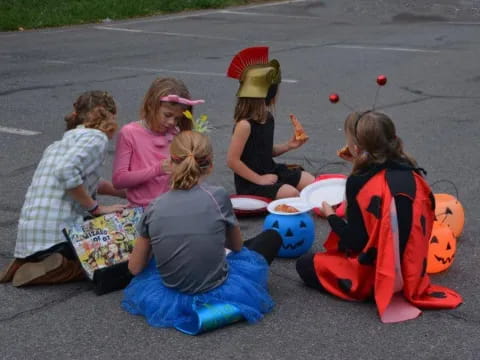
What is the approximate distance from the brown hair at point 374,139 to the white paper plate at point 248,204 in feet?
5.15

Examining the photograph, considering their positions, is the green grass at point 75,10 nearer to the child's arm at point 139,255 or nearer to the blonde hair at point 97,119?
the blonde hair at point 97,119

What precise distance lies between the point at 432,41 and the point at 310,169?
8.73 metres

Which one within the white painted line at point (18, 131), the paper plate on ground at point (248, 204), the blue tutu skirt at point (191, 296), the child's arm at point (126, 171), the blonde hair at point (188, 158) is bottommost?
the white painted line at point (18, 131)

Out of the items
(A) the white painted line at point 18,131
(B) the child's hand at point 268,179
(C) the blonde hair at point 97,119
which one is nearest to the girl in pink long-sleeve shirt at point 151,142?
(C) the blonde hair at point 97,119

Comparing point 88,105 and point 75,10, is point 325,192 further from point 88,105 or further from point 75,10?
point 75,10

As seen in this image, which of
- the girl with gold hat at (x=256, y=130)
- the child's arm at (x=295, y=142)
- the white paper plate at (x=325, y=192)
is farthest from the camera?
the child's arm at (x=295, y=142)

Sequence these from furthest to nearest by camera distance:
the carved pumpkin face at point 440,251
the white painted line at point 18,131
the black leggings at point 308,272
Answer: the white painted line at point 18,131 < the carved pumpkin face at point 440,251 < the black leggings at point 308,272

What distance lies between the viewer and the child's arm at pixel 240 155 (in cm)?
563

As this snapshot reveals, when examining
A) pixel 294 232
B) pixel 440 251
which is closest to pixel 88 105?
pixel 294 232

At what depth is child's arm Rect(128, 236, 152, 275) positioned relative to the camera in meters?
4.00

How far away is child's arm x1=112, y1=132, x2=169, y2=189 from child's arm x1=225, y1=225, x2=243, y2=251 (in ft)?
2.86

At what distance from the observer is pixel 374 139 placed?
4000mm

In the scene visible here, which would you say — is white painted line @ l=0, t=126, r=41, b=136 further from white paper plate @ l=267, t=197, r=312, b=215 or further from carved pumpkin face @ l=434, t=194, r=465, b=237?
carved pumpkin face @ l=434, t=194, r=465, b=237

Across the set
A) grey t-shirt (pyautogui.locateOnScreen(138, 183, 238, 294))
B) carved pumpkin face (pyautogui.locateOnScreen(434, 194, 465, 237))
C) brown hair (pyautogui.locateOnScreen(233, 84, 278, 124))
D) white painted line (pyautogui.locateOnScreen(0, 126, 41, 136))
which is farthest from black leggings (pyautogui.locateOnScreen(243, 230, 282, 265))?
white painted line (pyautogui.locateOnScreen(0, 126, 41, 136))
